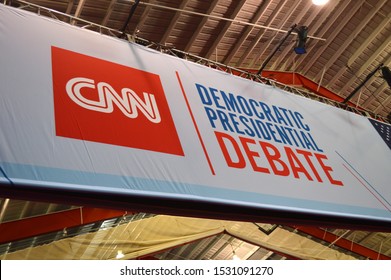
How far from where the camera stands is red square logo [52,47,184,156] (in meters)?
2.44

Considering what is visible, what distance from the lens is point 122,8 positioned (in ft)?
17.9

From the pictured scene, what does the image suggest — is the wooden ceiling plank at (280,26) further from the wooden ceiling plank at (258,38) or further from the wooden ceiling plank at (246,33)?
the wooden ceiling plank at (246,33)

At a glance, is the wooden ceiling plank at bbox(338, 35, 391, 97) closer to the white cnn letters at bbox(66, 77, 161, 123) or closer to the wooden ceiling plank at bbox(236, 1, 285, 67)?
the wooden ceiling plank at bbox(236, 1, 285, 67)

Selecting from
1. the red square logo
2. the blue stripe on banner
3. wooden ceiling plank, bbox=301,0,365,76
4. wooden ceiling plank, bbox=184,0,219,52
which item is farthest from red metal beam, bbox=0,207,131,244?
wooden ceiling plank, bbox=301,0,365,76

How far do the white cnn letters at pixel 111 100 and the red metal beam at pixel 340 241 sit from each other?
23.5 ft

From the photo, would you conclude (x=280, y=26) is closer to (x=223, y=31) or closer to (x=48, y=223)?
(x=223, y=31)

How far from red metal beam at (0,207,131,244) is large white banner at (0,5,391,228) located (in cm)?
311

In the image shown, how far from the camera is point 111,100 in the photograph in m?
2.70

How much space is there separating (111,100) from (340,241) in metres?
8.63

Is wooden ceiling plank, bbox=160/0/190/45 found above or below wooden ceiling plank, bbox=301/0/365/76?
below

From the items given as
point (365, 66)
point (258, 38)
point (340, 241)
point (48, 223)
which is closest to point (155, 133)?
point (48, 223)

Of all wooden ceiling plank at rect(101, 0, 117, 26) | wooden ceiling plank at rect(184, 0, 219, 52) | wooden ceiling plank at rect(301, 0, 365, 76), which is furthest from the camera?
wooden ceiling plank at rect(301, 0, 365, 76)

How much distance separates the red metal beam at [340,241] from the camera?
9.32 meters

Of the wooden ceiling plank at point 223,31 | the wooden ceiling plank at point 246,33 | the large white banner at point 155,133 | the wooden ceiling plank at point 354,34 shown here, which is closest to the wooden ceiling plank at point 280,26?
the wooden ceiling plank at point 246,33
